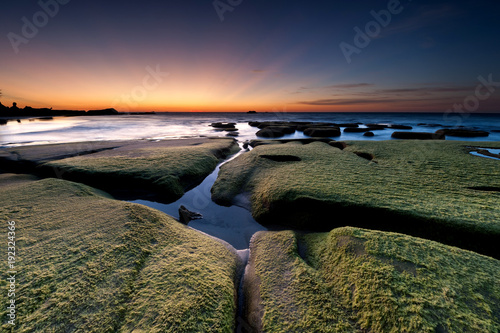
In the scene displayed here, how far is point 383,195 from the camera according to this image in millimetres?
6633

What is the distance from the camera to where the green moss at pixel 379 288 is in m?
2.86

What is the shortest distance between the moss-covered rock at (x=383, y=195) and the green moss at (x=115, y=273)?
10.1ft

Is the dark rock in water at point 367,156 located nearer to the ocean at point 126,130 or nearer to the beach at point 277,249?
the beach at point 277,249

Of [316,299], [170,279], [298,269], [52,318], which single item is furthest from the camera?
[298,269]

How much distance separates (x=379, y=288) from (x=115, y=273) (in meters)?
4.83

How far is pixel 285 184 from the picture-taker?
7.89 m

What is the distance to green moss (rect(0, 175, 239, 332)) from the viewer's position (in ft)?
9.92

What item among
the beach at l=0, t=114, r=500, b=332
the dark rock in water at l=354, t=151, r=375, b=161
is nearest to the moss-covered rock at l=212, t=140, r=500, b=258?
the beach at l=0, t=114, r=500, b=332

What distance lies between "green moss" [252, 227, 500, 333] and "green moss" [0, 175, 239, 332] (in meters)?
1.08

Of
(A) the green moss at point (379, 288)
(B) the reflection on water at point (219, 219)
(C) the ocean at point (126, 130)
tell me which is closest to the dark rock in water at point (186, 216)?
(B) the reflection on water at point (219, 219)

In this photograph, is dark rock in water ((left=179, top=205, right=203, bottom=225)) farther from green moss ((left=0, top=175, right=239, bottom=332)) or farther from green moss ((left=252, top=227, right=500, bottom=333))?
green moss ((left=252, top=227, right=500, bottom=333))

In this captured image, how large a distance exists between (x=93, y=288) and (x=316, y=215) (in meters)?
5.81

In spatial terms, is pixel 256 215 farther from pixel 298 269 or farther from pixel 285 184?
pixel 298 269

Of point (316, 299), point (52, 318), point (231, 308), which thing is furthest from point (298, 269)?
point (52, 318)
